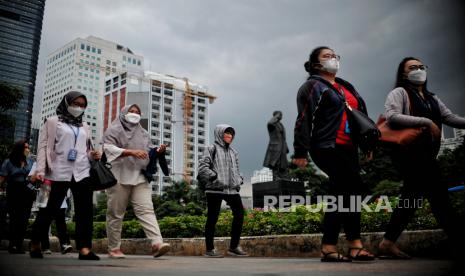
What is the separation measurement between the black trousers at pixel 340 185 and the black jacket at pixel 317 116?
0.33 ft

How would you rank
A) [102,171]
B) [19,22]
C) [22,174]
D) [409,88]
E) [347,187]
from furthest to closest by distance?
[22,174] → [19,22] → [102,171] → [409,88] → [347,187]

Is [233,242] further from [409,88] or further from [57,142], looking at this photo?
[409,88]

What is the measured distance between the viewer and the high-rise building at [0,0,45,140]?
4.05 m

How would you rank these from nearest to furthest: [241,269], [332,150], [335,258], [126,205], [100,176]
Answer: [241,269]
[335,258]
[332,150]
[100,176]
[126,205]

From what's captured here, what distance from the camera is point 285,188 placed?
39.5ft

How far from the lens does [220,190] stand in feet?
16.7

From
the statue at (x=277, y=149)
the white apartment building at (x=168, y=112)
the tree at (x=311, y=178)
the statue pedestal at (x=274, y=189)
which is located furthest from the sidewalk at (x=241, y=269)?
the white apartment building at (x=168, y=112)

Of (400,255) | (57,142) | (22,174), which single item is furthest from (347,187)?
(22,174)

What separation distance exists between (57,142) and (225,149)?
7.07 ft

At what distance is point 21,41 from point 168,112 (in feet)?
340

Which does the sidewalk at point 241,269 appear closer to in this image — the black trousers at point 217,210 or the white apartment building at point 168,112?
the black trousers at point 217,210

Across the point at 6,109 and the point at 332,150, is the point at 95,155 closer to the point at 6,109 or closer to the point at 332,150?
the point at 332,150

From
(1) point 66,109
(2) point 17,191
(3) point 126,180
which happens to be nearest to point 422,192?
(3) point 126,180

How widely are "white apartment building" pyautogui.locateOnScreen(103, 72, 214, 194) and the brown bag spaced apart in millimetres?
96502
